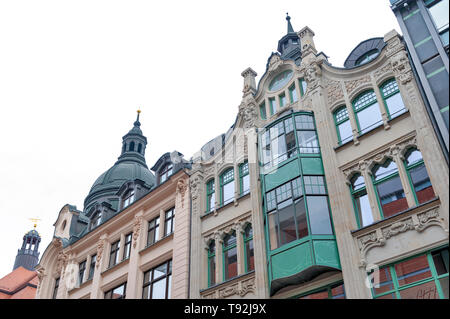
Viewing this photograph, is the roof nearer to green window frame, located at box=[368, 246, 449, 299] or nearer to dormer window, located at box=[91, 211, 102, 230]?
dormer window, located at box=[91, 211, 102, 230]

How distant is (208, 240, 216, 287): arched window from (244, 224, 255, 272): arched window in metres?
2.00

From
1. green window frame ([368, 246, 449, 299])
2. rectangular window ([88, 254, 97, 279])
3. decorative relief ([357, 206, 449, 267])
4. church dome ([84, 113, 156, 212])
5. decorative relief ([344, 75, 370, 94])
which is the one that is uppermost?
church dome ([84, 113, 156, 212])

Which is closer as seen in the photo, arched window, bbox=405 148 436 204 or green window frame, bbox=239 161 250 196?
arched window, bbox=405 148 436 204

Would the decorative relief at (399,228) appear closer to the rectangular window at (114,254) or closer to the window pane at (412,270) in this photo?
the window pane at (412,270)

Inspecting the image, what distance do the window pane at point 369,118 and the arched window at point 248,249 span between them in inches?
260

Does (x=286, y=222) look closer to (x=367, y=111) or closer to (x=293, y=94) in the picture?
(x=367, y=111)

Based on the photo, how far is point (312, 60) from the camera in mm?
22656

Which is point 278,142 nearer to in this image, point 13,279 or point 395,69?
point 395,69

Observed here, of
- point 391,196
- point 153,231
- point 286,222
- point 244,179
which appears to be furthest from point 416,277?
point 153,231

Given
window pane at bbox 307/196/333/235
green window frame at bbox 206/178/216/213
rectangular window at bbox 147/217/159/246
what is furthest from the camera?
rectangular window at bbox 147/217/159/246

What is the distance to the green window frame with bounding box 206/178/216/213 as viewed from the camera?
24567 mm

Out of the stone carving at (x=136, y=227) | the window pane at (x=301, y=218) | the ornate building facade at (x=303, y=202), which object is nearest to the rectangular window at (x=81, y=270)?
the ornate building facade at (x=303, y=202)

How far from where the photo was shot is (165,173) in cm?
2923

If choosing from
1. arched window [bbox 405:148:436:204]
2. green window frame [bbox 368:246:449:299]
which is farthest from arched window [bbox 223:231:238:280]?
arched window [bbox 405:148:436:204]
